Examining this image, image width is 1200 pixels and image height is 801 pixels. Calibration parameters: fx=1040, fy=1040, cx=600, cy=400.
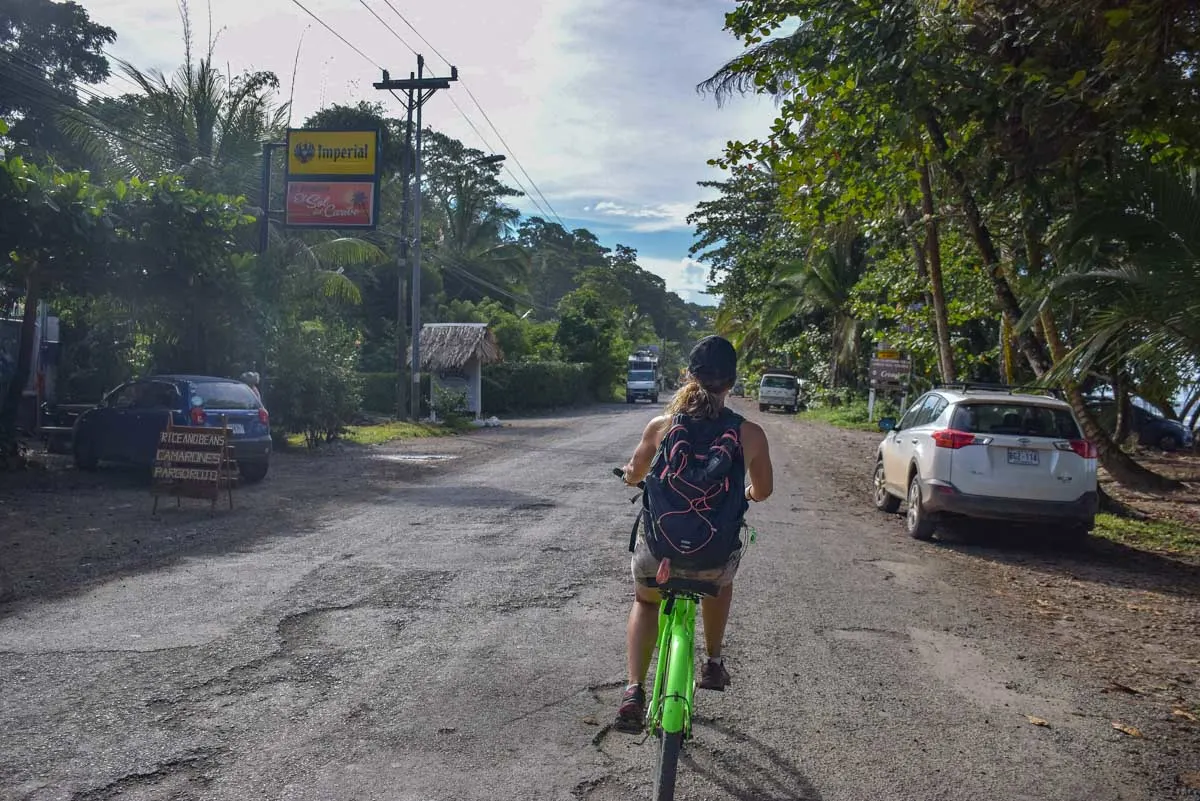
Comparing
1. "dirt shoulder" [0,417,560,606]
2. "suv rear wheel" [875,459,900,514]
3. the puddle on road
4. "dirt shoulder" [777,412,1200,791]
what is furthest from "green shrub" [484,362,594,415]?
"dirt shoulder" [777,412,1200,791]

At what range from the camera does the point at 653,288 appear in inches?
4274

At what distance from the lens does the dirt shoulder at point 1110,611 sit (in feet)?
18.4

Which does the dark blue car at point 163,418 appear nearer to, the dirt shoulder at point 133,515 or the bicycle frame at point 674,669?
the dirt shoulder at point 133,515

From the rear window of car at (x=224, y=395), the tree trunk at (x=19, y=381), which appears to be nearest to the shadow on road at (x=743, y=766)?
the rear window of car at (x=224, y=395)

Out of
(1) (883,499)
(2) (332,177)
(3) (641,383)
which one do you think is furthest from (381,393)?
(1) (883,499)

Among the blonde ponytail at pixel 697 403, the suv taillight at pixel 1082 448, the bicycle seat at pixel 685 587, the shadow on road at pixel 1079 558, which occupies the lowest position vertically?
the shadow on road at pixel 1079 558

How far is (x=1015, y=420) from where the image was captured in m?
10.8

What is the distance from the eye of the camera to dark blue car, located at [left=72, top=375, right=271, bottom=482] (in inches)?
558

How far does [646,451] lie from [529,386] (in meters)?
39.2

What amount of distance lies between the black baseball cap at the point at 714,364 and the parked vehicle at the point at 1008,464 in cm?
719

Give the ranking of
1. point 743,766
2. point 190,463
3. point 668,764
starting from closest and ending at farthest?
point 668,764, point 743,766, point 190,463

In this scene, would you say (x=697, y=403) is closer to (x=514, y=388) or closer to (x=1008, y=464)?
(x=1008, y=464)

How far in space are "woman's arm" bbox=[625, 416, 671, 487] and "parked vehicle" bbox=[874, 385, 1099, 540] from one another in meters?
6.97

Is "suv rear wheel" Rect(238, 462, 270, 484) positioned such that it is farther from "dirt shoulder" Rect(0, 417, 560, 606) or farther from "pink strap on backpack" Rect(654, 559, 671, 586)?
"pink strap on backpack" Rect(654, 559, 671, 586)
